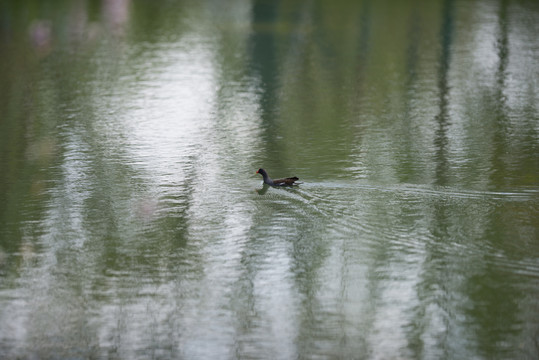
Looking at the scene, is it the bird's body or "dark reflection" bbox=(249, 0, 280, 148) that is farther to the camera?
"dark reflection" bbox=(249, 0, 280, 148)

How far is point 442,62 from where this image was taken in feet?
68.8

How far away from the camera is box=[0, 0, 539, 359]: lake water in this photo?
7.86 m

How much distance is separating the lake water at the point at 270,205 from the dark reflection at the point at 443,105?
7 cm

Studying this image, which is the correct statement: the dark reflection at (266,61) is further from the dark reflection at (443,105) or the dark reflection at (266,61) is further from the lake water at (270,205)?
the dark reflection at (443,105)

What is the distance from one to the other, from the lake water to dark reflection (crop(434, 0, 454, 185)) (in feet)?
0.22

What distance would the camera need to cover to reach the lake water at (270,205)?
786cm

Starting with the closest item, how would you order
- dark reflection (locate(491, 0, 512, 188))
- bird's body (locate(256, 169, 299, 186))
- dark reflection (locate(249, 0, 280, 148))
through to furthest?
bird's body (locate(256, 169, 299, 186)) → dark reflection (locate(491, 0, 512, 188)) → dark reflection (locate(249, 0, 280, 148))

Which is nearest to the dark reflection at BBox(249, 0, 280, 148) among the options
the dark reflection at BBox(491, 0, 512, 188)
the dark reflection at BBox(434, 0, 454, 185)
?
the dark reflection at BBox(434, 0, 454, 185)

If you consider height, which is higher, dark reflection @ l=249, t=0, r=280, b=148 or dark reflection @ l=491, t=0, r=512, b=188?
dark reflection @ l=249, t=0, r=280, b=148

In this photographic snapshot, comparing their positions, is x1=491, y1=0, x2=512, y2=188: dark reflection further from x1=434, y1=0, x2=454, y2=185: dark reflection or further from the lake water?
x1=434, y1=0, x2=454, y2=185: dark reflection

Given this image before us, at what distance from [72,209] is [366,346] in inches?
206

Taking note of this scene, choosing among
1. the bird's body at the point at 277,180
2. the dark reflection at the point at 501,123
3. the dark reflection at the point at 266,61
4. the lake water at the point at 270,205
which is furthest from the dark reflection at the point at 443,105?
the dark reflection at the point at 266,61

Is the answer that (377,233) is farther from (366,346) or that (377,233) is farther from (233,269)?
(366,346)

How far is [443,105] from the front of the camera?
54.7 feet
